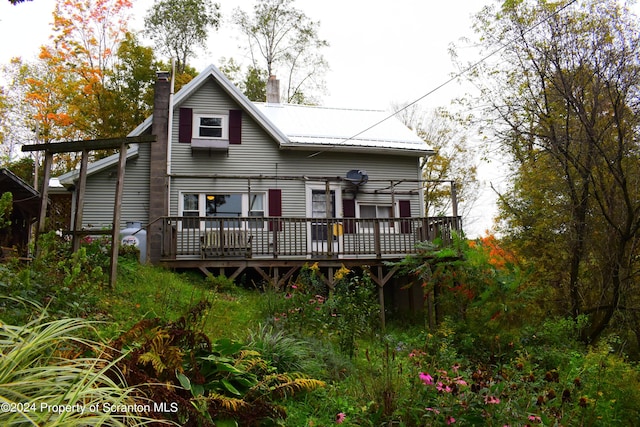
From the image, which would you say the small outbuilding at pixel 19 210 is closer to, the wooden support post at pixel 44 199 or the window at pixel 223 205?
the wooden support post at pixel 44 199

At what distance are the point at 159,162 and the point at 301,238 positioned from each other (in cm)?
507

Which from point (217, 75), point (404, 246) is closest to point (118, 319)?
point (404, 246)

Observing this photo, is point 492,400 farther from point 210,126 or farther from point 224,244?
point 210,126

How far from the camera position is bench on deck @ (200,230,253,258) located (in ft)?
44.2

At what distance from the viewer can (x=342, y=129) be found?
18.3m

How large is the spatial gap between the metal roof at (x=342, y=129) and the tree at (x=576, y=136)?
3877 mm

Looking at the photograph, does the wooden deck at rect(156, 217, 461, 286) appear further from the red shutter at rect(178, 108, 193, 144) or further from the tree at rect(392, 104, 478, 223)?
the tree at rect(392, 104, 478, 223)

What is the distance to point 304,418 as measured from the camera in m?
4.62

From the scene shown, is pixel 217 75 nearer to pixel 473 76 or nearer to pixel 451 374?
pixel 473 76

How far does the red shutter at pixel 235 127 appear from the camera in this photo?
54.2 feet

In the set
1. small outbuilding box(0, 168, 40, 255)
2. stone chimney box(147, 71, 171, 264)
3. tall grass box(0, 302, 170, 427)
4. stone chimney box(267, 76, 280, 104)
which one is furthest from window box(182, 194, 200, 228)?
tall grass box(0, 302, 170, 427)

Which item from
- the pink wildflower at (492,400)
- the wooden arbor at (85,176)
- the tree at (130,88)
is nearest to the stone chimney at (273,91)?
the tree at (130,88)

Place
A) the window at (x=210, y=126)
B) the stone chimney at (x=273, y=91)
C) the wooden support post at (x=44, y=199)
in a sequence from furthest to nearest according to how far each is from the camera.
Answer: the stone chimney at (x=273, y=91)
the window at (x=210, y=126)
the wooden support post at (x=44, y=199)

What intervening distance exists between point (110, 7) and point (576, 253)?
24306mm
